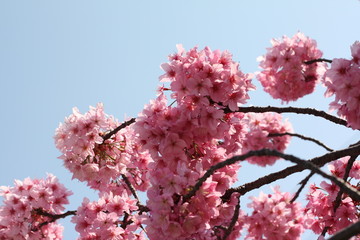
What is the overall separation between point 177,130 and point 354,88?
2.03 m

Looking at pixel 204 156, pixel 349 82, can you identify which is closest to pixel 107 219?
pixel 204 156

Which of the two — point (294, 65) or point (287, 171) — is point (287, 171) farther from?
point (294, 65)

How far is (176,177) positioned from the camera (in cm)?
418

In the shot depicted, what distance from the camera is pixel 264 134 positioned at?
18.4ft

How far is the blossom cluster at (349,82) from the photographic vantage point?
4270mm

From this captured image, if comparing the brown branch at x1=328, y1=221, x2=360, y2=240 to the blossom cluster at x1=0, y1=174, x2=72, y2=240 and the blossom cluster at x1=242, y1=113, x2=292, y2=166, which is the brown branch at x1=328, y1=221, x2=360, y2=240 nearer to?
the blossom cluster at x1=242, y1=113, x2=292, y2=166

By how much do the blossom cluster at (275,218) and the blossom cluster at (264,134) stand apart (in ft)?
2.72

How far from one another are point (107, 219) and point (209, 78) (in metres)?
2.50

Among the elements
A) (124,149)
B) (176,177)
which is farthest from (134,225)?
(176,177)

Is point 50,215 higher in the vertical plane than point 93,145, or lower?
lower

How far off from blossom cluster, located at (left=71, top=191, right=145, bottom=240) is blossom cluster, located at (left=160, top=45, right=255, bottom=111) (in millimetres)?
1887

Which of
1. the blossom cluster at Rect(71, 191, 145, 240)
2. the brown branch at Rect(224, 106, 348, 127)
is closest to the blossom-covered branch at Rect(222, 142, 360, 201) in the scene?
the brown branch at Rect(224, 106, 348, 127)

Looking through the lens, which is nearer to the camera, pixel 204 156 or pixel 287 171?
pixel 287 171

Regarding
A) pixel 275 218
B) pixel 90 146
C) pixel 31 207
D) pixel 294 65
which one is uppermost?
pixel 294 65
